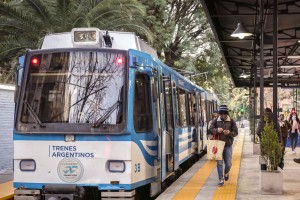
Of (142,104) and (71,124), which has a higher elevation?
(142,104)

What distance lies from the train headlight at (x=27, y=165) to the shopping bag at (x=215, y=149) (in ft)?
13.0

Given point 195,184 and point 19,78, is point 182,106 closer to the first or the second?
point 195,184

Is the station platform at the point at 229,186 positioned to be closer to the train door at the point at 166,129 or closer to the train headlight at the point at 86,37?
the train door at the point at 166,129

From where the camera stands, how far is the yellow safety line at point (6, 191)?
11349mm

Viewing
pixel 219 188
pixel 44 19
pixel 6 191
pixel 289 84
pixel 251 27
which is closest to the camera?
pixel 219 188

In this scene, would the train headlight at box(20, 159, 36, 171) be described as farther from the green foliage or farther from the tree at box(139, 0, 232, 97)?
the tree at box(139, 0, 232, 97)

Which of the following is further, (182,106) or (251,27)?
(251,27)

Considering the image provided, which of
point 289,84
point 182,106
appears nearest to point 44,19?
point 182,106

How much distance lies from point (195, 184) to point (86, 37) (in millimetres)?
4297

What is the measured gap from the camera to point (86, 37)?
9.83 metres

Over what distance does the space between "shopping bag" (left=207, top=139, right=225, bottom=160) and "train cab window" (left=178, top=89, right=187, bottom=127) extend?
117 inches

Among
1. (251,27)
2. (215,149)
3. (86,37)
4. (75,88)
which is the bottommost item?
(215,149)

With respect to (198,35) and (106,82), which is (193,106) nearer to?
(106,82)

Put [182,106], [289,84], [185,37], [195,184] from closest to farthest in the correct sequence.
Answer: [195,184], [182,106], [289,84], [185,37]
